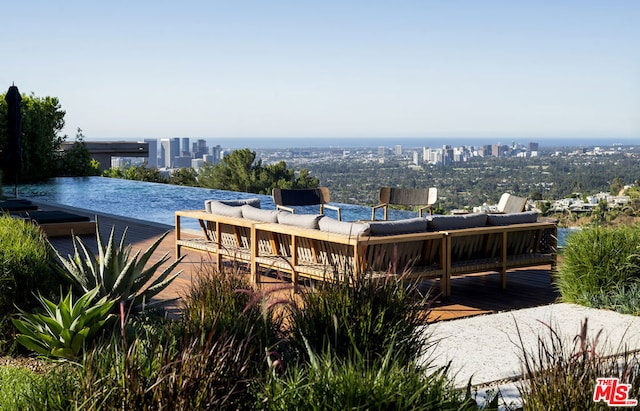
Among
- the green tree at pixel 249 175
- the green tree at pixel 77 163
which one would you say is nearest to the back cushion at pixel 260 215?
the green tree at pixel 77 163

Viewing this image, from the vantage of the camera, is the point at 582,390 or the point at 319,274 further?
the point at 319,274

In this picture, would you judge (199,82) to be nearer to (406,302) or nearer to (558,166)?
(558,166)

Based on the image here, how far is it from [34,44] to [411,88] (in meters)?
25.4

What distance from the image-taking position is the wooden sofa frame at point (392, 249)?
623 centimetres

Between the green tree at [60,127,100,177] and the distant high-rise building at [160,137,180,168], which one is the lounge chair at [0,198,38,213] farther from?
the distant high-rise building at [160,137,180,168]

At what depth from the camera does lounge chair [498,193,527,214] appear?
8203 mm

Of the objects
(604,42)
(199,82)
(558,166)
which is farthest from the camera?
(199,82)

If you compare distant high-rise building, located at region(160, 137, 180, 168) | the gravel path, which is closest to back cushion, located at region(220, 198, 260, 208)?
the gravel path

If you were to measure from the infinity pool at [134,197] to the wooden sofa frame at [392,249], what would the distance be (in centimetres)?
560

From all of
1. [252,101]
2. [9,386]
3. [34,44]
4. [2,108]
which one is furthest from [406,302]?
[252,101]

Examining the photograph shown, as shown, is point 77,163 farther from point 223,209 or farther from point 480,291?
point 480,291

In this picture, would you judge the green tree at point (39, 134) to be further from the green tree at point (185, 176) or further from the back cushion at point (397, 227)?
the back cushion at point (397, 227)

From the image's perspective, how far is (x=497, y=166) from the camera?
1313 inches

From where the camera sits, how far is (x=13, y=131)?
15406mm
